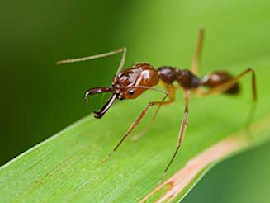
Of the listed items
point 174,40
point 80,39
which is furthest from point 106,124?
point 174,40

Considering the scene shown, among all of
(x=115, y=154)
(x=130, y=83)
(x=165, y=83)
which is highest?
(x=130, y=83)

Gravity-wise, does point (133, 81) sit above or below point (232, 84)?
above

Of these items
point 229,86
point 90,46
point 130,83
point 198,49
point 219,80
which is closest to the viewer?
point 130,83

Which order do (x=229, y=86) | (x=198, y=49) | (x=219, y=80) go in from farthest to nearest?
(x=198, y=49)
(x=219, y=80)
(x=229, y=86)

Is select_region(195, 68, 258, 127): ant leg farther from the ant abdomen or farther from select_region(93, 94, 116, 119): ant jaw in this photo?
select_region(93, 94, 116, 119): ant jaw

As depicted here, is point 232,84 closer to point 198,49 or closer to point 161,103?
point 198,49

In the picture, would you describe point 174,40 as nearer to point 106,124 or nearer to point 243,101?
point 243,101

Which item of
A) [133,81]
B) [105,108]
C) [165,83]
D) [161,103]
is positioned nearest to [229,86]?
[165,83]
